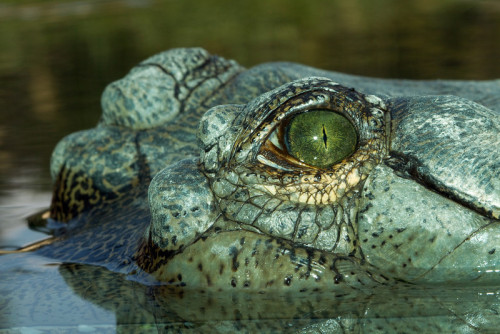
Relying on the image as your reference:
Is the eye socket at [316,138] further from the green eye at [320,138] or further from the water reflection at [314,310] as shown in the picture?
the water reflection at [314,310]

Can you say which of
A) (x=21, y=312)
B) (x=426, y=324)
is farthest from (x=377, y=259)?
(x=21, y=312)

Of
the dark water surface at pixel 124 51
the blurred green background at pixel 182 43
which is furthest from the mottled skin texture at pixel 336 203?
the blurred green background at pixel 182 43

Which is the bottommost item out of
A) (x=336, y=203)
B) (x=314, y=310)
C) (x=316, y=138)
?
(x=314, y=310)

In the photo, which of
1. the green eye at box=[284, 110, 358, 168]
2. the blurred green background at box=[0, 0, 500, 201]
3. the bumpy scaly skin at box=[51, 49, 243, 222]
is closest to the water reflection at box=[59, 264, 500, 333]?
the green eye at box=[284, 110, 358, 168]

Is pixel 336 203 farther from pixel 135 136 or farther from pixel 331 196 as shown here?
pixel 135 136

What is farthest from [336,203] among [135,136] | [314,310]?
[135,136]

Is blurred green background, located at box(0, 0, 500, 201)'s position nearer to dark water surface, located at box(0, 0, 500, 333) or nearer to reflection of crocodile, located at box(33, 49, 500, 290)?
dark water surface, located at box(0, 0, 500, 333)

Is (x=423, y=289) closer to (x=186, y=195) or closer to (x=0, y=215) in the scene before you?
(x=186, y=195)
